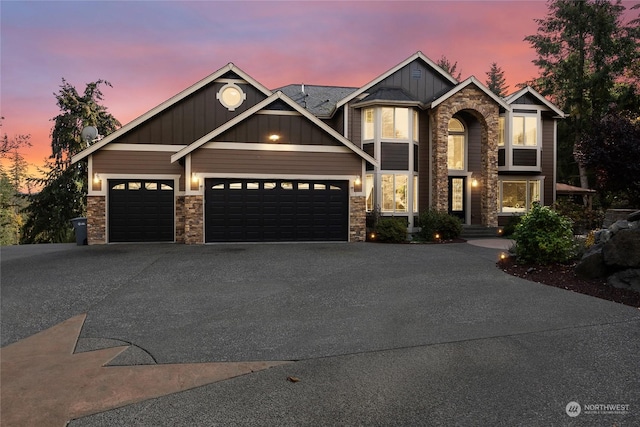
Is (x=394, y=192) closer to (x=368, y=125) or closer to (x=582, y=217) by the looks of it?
(x=368, y=125)

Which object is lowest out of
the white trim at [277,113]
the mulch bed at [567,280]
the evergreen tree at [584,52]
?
the mulch bed at [567,280]

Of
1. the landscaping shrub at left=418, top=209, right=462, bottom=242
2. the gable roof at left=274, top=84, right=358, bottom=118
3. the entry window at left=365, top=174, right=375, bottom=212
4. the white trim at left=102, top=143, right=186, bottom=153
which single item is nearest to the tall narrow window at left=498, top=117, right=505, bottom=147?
the landscaping shrub at left=418, top=209, right=462, bottom=242

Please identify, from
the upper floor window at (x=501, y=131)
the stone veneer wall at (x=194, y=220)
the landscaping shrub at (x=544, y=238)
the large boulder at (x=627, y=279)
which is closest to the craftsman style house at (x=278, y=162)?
the stone veneer wall at (x=194, y=220)

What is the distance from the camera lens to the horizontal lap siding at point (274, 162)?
1447 cm

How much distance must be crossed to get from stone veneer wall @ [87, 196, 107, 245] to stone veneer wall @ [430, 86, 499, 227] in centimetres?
1460

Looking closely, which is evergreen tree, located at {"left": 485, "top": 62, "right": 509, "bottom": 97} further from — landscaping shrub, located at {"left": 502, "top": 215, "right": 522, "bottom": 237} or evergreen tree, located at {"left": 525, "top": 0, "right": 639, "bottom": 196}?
landscaping shrub, located at {"left": 502, "top": 215, "right": 522, "bottom": 237}

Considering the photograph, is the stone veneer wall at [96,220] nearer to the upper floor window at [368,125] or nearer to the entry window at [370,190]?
the entry window at [370,190]

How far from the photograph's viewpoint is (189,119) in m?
16.2

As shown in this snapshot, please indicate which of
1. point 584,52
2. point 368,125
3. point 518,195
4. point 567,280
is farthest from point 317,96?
point 584,52

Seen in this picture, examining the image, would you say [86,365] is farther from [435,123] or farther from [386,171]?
[435,123]

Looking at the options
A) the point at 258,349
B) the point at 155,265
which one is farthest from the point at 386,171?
the point at 258,349

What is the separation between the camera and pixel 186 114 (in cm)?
1619

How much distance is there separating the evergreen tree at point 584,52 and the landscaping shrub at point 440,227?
15.9m

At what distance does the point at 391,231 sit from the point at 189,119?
990 centimetres
